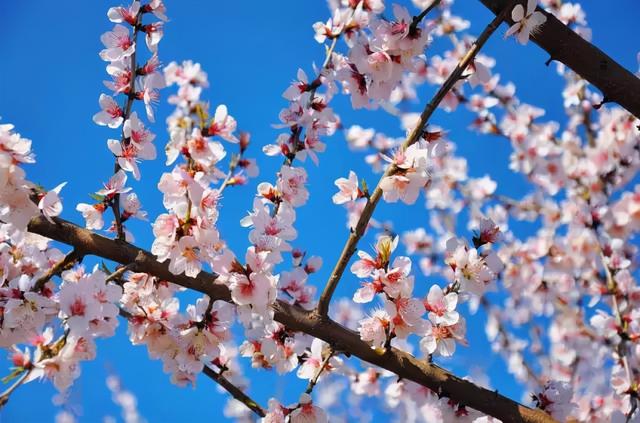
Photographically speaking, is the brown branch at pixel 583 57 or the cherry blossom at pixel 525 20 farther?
the brown branch at pixel 583 57

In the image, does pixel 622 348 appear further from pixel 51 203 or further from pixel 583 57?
pixel 51 203

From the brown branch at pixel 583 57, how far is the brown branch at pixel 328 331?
129cm

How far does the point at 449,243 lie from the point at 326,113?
95 centimetres

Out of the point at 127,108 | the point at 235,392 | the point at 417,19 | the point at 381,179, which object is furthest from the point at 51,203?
the point at 417,19

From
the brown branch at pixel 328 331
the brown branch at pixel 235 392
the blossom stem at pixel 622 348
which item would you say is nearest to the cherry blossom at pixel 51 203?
the brown branch at pixel 328 331

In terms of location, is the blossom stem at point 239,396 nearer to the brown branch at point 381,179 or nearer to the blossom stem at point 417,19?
the brown branch at point 381,179

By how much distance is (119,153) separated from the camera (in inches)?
83.6

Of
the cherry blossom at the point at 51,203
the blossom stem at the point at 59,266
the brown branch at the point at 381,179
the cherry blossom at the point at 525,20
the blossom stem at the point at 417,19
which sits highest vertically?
the cherry blossom at the point at 525,20

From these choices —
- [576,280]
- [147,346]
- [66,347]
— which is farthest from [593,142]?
[66,347]

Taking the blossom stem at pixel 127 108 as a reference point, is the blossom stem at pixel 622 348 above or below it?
above

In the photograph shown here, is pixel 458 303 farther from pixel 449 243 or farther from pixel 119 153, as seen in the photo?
pixel 119 153

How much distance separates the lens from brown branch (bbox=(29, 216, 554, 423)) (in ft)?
6.28

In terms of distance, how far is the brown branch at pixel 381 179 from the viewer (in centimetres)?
189

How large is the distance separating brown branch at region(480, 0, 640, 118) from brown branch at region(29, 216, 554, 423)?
129 cm
